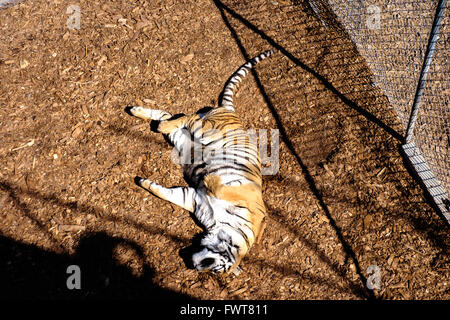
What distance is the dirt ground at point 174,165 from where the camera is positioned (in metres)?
3.32

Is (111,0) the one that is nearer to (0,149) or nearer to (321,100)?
(0,149)

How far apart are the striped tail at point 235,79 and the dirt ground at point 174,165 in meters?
0.12

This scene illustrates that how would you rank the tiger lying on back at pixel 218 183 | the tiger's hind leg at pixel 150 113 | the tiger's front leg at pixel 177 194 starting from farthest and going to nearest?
the tiger's hind leg at pixel 150 113 → the tiger's front leg at pixel 177 194 → the tiger lying on back at pixel 218 183

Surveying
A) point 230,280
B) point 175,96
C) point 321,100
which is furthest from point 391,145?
point 175,96

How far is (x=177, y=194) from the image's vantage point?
371 centimetres

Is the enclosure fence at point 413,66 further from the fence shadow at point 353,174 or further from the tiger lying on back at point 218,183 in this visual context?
the tiger lying on back at point 218,183

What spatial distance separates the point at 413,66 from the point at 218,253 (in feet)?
12.8

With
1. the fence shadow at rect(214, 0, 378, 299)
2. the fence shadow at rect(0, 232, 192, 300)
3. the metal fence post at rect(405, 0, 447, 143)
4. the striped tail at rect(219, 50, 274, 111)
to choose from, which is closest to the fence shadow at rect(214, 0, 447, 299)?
the fence shadow at rect(214, 0, 378, 299)

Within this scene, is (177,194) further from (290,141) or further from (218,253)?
(290,141)

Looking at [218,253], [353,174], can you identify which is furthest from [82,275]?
[353,174]

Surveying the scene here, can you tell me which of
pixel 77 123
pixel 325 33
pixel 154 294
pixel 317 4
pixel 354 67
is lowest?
pixel 154 294

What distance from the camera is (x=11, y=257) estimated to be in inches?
132

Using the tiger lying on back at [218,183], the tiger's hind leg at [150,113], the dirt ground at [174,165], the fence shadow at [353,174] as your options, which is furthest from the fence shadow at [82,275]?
the tiger's hind leg at [150,113]
